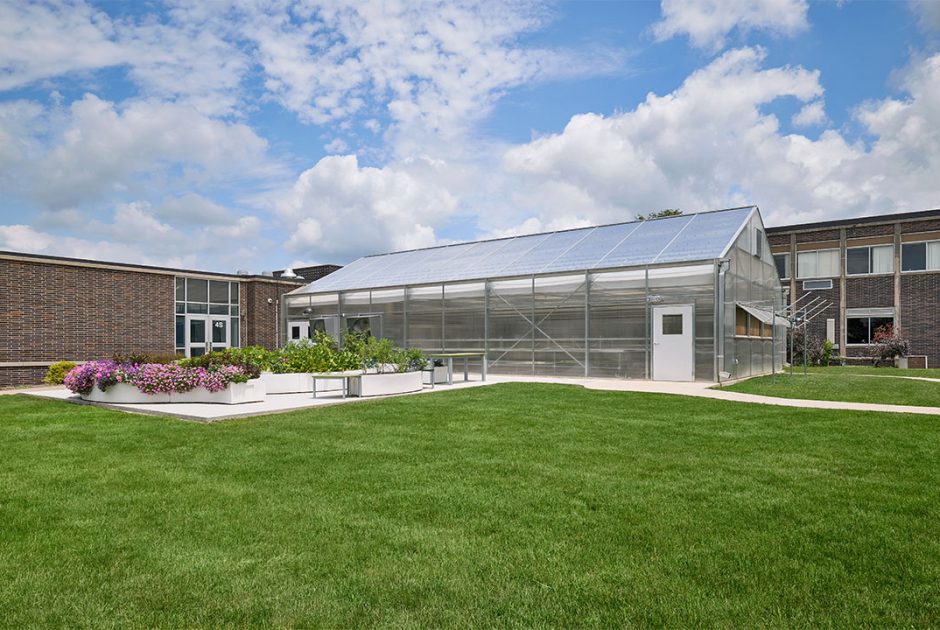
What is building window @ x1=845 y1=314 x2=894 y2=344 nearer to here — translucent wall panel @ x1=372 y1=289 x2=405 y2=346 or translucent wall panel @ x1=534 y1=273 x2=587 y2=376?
translucent wall panel @ x1=534 y1=273 x2=587 y2=376

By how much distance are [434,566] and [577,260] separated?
18.4 m

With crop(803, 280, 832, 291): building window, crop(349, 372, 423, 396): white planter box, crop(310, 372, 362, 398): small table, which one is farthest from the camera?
crop(803, 280, 832, 291): building window

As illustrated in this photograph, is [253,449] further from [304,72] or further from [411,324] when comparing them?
[411,324]

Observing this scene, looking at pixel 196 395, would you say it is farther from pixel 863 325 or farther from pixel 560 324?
pixel 863 325

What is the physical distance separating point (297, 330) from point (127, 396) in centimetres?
1610

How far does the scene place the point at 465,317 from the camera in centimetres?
2294

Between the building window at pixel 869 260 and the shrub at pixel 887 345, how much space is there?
277cm

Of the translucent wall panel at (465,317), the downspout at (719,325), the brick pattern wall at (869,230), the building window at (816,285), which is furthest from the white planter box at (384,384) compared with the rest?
the brick pattern wall at (869,230)

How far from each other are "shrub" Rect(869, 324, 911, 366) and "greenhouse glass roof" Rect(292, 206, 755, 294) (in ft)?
38.0

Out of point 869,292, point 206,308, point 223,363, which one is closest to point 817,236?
point 869,292

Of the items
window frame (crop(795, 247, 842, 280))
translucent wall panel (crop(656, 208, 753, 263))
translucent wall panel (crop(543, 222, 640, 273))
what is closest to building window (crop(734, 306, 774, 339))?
translucent wall panel (crop(656, 208, 753, 263))

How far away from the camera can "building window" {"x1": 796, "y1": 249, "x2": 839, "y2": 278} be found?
30938 millimetres

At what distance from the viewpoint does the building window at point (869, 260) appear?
1163 inches

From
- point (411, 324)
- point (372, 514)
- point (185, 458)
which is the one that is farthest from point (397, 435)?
point (411, 324)
